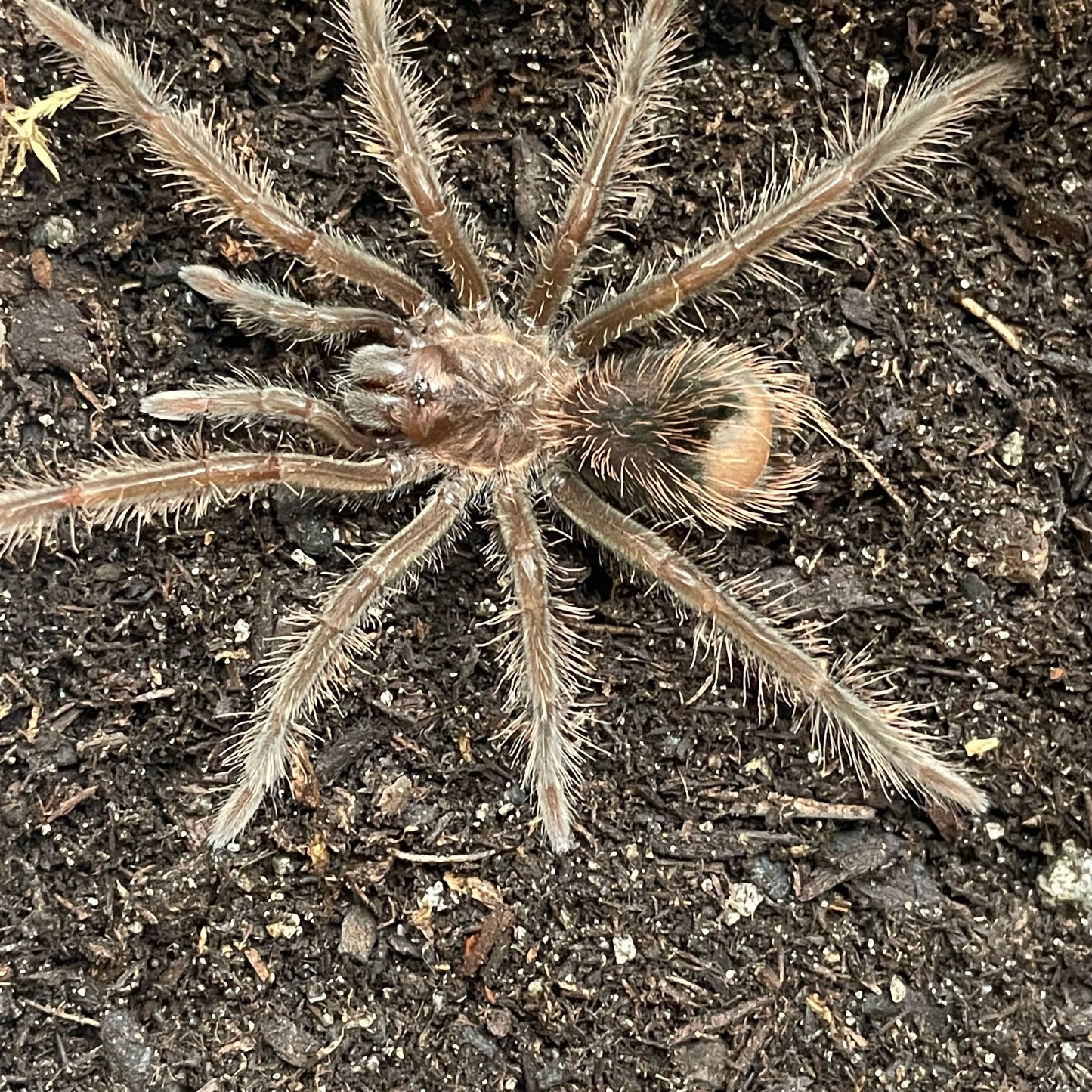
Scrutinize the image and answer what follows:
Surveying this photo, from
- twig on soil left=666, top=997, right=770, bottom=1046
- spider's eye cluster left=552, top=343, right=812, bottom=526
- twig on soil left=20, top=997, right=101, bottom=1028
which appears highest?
spider's eye cluster left=552, top=343, right=812, bottom=526

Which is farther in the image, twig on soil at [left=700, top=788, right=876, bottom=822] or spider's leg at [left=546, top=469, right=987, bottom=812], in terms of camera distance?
twig on soil at [left=700, top=788, right=876, bottom=822]

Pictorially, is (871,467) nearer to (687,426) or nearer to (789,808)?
(687,426)

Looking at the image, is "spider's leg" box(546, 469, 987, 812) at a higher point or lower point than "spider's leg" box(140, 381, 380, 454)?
lower

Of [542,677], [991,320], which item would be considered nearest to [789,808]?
[542,677]

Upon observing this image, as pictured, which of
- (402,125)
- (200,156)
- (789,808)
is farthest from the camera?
(789,808)

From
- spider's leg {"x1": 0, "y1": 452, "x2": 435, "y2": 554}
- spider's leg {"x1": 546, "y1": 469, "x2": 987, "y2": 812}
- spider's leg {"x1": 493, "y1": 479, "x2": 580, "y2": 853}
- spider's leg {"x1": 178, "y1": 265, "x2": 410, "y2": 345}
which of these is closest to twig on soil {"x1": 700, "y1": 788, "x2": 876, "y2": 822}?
spider's leg {"x1": 546, "y1": 469, "x2": 987, "y2": 812}

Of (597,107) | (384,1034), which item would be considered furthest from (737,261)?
(384,1034)

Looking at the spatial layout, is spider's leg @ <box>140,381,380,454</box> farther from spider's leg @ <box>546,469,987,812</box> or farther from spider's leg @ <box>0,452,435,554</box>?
spider's leg @ <box>546,469,987,812</box>

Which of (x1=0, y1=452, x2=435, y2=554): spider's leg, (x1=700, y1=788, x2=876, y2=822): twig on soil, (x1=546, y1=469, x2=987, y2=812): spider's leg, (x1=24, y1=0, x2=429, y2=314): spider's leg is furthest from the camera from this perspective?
(x1=700, y1=788, x2=876, y2=822): twig on soil
